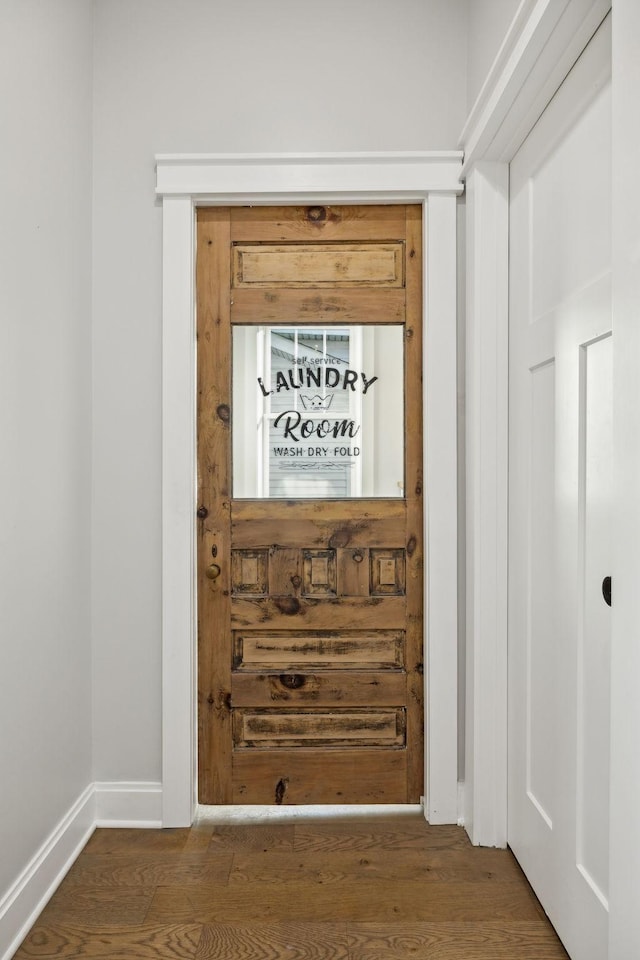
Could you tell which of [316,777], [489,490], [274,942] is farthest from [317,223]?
[274,942]

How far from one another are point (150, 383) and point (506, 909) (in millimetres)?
1828

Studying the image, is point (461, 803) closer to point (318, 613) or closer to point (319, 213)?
point (318, 613)

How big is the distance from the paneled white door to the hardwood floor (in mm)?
148

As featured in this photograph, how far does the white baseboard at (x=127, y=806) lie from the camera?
2.19 metres

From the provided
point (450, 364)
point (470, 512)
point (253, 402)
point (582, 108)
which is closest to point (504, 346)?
point (450, 364)

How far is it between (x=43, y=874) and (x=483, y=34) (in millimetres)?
2626

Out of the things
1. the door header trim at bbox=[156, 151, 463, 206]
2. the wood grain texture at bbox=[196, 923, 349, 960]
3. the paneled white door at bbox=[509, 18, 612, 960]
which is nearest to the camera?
the paneled white door at bbox=[509, 18, 612, 960]

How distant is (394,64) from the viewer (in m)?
2.17

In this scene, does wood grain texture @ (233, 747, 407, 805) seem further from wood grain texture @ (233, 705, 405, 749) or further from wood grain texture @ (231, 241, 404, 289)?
wood grain texture @ (231, 241, 404, 289)

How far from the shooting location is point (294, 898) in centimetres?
178

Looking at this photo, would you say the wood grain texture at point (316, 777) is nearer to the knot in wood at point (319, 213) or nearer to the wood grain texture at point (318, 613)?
the wood grain texture at point (318, 613)

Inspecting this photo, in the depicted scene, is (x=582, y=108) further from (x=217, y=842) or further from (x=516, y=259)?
(x=217, y=842)

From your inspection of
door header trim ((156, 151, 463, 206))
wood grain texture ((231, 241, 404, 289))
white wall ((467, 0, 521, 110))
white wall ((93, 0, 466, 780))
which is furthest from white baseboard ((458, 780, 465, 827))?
white wall ((467, 0, 521, 110))

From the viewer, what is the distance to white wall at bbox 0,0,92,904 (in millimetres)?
1613
